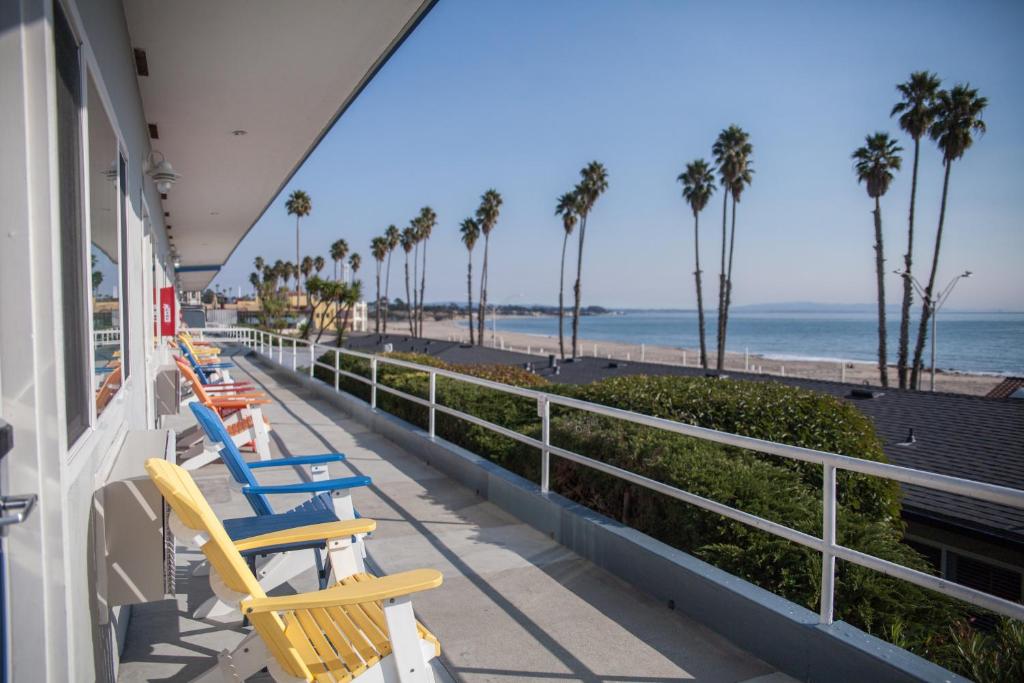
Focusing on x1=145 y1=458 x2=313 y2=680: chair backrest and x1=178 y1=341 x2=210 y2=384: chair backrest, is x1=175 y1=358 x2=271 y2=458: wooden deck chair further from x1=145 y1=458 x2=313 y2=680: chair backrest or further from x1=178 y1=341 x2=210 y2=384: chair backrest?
x1=145 y1=458 x2=313 y2=680: chair backrest

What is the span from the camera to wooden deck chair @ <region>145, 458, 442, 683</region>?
229cm

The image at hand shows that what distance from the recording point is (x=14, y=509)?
1.43 m

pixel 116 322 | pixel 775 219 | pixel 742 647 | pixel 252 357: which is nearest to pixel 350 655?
pixel 742 647

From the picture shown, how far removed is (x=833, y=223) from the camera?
3531 inches

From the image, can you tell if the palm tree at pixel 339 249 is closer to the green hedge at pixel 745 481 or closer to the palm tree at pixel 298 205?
the palm tree at pixel 298 205

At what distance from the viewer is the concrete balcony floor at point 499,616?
3.18 meters

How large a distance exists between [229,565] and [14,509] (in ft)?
3.31

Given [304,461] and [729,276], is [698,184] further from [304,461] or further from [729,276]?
[304,461]

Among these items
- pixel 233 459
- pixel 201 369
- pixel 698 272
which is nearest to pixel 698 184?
pixel 698 272

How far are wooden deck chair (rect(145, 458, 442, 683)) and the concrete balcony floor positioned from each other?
0.74m

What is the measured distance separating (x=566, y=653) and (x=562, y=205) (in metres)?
53.0

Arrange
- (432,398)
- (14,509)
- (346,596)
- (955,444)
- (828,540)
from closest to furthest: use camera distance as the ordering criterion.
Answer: (14,509) < (346,596) < (828,540) < (432,398) < (955,444)

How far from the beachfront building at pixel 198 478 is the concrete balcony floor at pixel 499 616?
2 centimetres

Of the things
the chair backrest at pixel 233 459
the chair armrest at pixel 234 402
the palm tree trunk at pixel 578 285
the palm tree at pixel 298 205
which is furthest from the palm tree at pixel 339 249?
the chair backrest at pixel 233 459
